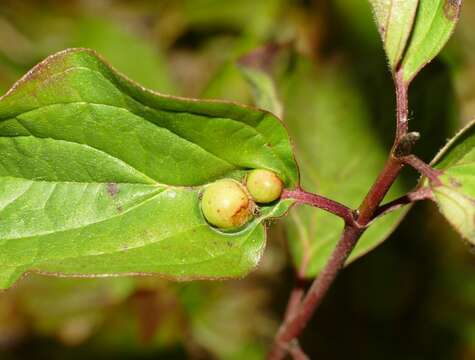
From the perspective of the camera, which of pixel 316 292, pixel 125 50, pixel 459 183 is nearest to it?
pixel 459 183

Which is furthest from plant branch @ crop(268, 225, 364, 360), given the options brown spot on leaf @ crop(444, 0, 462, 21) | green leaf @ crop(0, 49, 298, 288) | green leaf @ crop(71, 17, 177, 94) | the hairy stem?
green leaf @ crop(71, 17, 177, 94)

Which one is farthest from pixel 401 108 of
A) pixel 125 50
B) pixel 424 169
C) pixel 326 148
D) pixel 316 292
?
pixel 125 50

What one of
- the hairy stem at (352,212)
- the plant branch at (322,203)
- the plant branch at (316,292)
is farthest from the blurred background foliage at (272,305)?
the plant branch at (322,203)

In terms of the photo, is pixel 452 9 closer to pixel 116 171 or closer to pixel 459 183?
pixel 459 183

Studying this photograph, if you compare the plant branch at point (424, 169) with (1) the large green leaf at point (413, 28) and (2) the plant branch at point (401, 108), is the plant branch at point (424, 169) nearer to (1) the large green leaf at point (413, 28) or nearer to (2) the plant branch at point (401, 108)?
(2) the plant branch at point (401, 108)

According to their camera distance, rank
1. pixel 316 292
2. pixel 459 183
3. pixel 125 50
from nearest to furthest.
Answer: pixel 459 183 < pixel 316 292 < pixel 125 50

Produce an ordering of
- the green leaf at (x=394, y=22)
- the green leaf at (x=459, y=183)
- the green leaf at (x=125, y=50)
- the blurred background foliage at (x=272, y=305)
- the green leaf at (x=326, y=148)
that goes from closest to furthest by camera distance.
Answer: the green leaf at (x=459, y=183) < the green leaf at (x=394, y=22) < the green leaf at (x=326, y=148) < the blurred background foliage at (x=272, y=305) < the green leaf at (x=125, y=50)

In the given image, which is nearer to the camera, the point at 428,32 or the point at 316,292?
the point at 428,32
